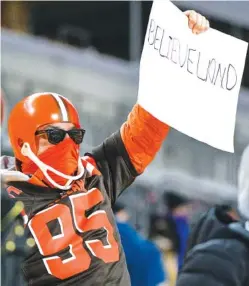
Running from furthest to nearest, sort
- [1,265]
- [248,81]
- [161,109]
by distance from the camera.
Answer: [248,81], [1,265], [161,109]

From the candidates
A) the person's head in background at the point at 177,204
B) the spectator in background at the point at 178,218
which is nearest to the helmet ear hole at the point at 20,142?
the spectator in background at the point at 178,218

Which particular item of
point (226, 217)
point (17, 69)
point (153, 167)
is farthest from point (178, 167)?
point (226, 217)

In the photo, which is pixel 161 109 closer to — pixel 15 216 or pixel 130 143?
pixel 130 143

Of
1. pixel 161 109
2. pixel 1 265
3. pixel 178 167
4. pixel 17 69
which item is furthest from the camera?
pixel 178 167

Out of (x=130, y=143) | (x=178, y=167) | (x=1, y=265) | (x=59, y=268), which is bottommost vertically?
(x=178, y=167)

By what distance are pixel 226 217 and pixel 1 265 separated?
1.74 feet

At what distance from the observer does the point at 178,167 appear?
23.0ft

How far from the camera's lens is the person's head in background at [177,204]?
221 inches

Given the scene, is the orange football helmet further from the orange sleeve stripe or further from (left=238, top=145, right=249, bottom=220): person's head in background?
(left=238, top=145, right=249, bottom=220): person's head in background

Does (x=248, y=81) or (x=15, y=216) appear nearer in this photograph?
(x=15, y=216)

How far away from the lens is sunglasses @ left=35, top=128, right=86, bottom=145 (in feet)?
6.13

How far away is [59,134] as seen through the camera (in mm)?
1872

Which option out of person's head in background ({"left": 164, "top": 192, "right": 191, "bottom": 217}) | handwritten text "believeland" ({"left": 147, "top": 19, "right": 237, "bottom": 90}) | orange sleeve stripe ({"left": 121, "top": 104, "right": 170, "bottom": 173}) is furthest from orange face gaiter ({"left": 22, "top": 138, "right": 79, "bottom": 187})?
person's head in background ({"left": 164, "top": 192, "right": 191, "bottom": 217})

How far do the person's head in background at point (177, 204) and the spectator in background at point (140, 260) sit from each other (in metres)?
2.55
